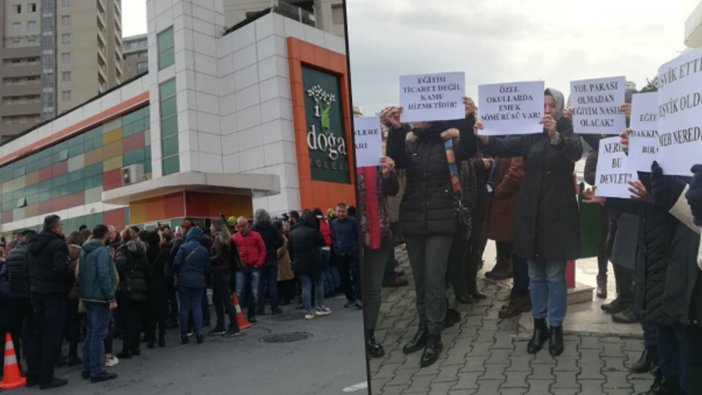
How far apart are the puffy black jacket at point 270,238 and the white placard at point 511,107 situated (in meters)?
6.35

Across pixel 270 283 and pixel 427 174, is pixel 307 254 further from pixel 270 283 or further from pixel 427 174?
pixel 427 174

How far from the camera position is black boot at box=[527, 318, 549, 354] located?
1402mm

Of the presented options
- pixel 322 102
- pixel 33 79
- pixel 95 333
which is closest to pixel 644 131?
pixel 322 102

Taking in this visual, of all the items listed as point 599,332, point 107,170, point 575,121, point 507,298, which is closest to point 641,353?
point 599,332

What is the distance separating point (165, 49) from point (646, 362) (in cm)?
389

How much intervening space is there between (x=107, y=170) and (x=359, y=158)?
6921 mm

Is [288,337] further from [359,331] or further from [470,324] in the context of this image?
→ [470,324]

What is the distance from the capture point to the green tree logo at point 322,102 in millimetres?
2406

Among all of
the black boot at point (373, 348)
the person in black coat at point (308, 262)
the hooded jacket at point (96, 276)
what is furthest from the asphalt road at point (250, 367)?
the black boot at point (373, 348)

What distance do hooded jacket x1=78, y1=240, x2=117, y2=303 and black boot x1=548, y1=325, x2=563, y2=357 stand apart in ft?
16.7

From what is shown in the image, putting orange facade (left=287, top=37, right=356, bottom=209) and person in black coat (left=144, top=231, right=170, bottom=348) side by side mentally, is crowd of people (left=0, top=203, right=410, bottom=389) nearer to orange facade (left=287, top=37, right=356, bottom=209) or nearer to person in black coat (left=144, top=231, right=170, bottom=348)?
person in black coat (left=144, top=231, right=170, bottom=348)

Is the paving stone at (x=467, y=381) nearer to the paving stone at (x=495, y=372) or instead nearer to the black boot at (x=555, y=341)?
the paving stone at (x=495, y=372)

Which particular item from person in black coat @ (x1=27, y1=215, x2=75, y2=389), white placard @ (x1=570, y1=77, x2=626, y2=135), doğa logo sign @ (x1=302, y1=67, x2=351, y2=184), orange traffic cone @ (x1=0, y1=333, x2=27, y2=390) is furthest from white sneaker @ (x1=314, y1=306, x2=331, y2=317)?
white placard @ (x1=570, y1=77, x2=626, y2=135)

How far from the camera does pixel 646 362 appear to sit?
135 cm
